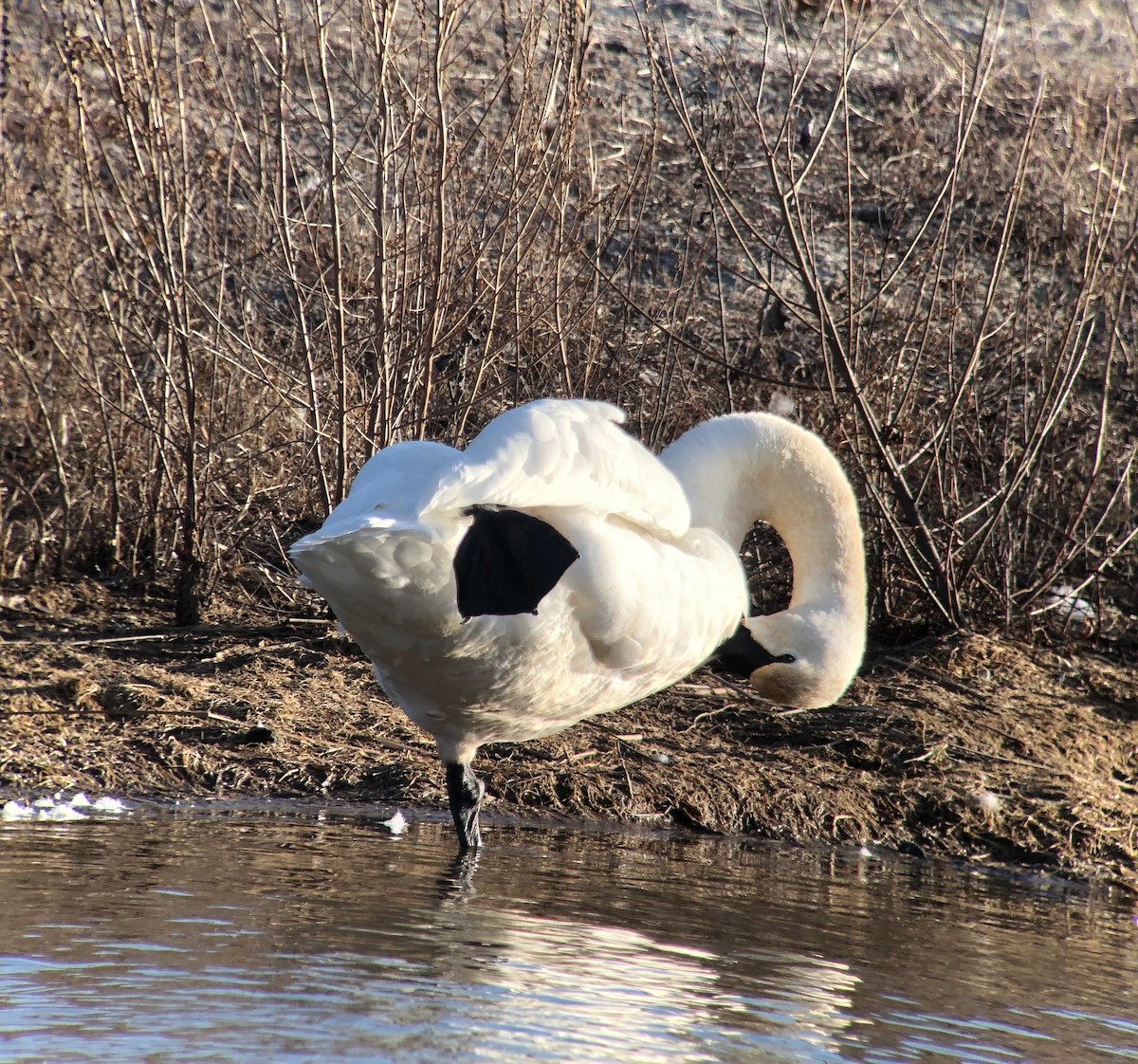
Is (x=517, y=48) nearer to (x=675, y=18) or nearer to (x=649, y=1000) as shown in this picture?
(x=649, y=1000)

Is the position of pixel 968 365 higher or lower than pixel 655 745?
higher

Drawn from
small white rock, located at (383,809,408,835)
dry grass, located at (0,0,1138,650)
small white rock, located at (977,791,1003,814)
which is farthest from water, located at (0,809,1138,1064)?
dry grass, located at (0,0,1138,650)

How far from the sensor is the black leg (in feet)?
14.8

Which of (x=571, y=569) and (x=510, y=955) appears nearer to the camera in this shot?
(x=510, y=955)

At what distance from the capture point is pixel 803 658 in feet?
14.8

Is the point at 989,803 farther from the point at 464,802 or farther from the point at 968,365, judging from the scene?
the point at 464,802

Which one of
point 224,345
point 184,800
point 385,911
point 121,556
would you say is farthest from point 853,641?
point 121,556

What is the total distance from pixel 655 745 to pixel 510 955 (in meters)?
2.67

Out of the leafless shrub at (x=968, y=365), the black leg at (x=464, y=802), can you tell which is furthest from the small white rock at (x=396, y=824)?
the leafless shrub at (x=968, y=365)

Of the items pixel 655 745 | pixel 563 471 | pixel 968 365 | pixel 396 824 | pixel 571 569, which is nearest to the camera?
pixel 563 471

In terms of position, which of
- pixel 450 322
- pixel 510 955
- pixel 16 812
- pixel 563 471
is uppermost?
pixel 450 322

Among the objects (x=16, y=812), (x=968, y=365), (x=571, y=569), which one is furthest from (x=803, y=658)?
(x=16, y=812)

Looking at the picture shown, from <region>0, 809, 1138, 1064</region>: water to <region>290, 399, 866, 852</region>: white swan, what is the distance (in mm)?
566

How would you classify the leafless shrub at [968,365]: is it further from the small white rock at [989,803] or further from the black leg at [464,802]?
the black leg at [464,802]
